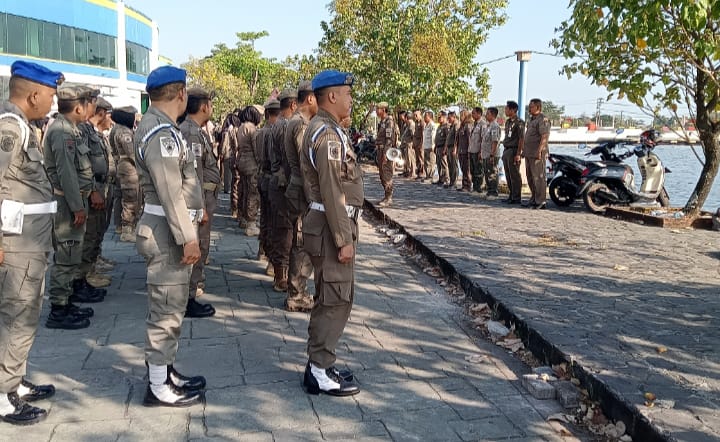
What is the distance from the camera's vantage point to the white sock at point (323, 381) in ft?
12.7

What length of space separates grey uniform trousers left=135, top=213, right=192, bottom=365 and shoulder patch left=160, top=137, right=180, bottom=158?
38cm

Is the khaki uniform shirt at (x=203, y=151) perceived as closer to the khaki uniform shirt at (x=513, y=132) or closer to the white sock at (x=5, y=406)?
the white sock at (x=5, y=406)

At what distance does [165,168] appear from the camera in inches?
140

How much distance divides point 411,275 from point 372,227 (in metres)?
3.68

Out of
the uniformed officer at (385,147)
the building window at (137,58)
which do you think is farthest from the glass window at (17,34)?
the uniformed officer at (385,147)

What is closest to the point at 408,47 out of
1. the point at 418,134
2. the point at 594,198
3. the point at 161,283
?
the point at 418,134

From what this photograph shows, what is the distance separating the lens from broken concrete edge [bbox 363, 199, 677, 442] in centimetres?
332

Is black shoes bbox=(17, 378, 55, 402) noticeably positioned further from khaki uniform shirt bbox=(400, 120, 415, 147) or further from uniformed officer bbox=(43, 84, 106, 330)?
khaki uniform shirt bbox=(400, 120, 415, 147)

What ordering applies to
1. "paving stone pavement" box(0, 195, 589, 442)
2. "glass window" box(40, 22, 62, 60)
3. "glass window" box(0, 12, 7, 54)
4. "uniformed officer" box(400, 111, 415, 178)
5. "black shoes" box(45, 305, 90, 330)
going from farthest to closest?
"glass window" box(40, 22, 62, 60) < "glass window" box(0, 12, 7, 54) < "uniformed officer" box(400, 111, 415, 178) < "black shoes" box(45, 305, 90, 330) < "paving stone pavement" box(0, 195, 589, 442)

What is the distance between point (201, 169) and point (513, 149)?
26.4 feet

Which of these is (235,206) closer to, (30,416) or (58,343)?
(58,343)

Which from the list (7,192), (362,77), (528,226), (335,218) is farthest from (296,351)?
(362,77)

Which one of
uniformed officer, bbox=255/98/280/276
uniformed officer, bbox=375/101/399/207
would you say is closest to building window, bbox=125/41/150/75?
uniformed officer, bbox=375/101/399/207

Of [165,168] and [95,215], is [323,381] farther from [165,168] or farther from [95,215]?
[95,215]
